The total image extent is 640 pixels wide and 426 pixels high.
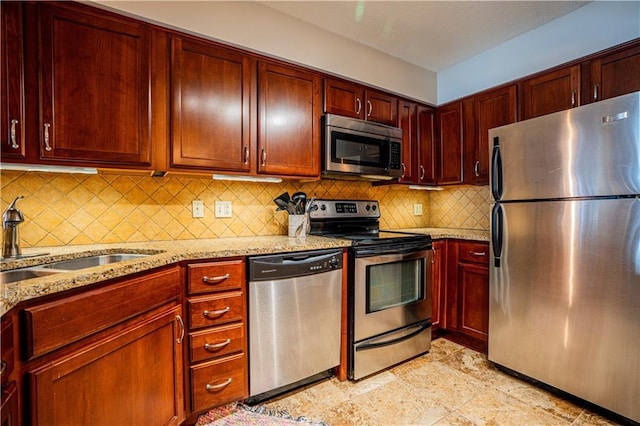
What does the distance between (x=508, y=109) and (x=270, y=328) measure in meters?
2.43

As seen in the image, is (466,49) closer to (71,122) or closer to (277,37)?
(277,37)

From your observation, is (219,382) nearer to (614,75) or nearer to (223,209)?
(223,209)

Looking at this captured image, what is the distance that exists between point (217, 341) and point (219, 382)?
0.73 feet

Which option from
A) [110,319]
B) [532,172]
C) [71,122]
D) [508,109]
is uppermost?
[508,109]

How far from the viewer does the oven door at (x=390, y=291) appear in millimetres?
2025

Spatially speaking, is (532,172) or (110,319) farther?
(532,172)

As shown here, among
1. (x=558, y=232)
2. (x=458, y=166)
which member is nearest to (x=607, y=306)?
(x=558, y=232)

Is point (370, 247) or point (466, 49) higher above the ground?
point (466, 49)

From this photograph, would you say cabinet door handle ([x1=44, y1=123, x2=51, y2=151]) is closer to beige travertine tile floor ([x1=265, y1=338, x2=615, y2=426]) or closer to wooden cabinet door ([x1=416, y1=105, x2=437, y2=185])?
beige travertine tile floor ([x1=265, y1=338, x2=615, y2=426])

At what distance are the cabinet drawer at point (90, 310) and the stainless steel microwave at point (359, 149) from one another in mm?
1384

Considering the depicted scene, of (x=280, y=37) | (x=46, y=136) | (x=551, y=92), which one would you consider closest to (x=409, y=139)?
(x=551, y=92)

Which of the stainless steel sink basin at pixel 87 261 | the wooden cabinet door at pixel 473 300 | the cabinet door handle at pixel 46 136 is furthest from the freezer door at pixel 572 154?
Answer: the cabinet door handle at pixel 46 136

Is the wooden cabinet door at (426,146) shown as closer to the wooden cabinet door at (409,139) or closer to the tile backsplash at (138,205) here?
the wooden cabinet door at (409,139)

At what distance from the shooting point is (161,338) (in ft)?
4.56
